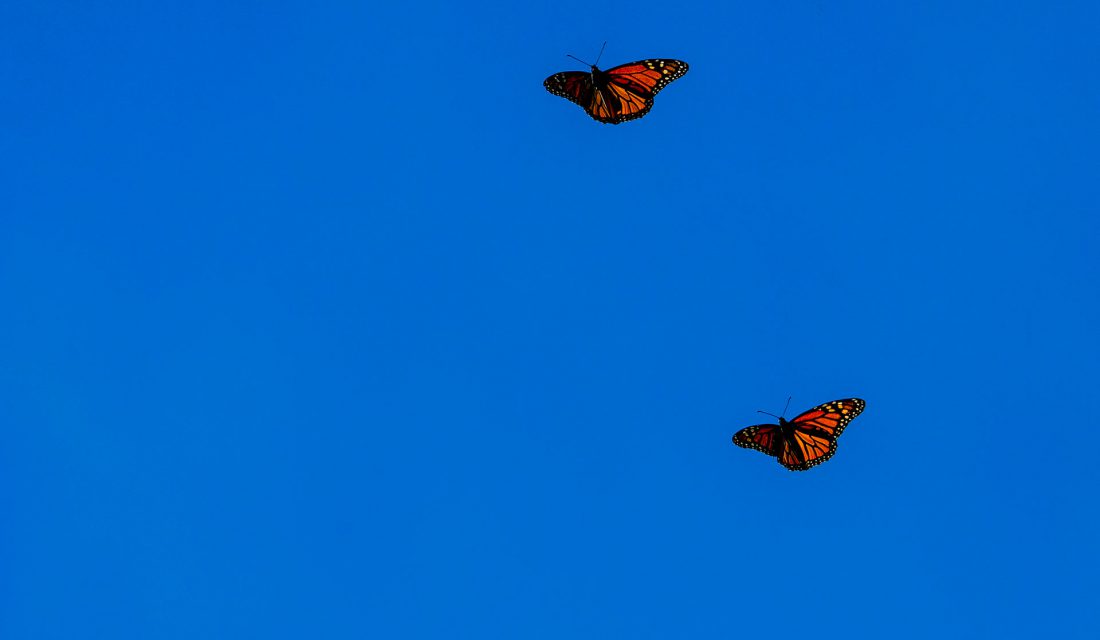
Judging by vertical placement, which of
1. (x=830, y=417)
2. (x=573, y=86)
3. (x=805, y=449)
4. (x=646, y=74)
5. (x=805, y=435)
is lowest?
(x=805, y=449)

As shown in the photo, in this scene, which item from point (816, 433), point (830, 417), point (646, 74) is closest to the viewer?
point (646, 74)

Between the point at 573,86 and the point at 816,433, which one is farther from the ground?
the point at 573,86

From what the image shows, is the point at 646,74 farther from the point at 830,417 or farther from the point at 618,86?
the point at 830,417

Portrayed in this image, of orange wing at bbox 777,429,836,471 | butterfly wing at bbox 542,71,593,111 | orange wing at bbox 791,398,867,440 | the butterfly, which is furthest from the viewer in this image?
orange wing at bbox 777,429,836,471

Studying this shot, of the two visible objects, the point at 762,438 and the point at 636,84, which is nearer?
the point at 636,84

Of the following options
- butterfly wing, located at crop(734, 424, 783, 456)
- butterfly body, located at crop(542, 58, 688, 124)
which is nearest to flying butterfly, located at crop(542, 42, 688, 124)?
butterfly body, located at crop(542, 58, 688, 124)

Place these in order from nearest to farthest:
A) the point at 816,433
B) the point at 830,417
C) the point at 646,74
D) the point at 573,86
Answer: the point at 646,74, the point at 573,86, the point at 830,417, the point at 816,433

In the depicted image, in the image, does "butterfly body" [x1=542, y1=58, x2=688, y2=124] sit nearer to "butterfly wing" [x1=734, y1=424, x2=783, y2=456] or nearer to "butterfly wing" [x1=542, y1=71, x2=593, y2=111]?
"butterfly wing" [x1=542, y1=71, x2=593, y2=111]

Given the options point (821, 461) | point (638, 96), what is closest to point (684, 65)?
point (638, 96)

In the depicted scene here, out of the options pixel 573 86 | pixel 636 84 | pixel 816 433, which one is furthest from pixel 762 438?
pixel 573 86
